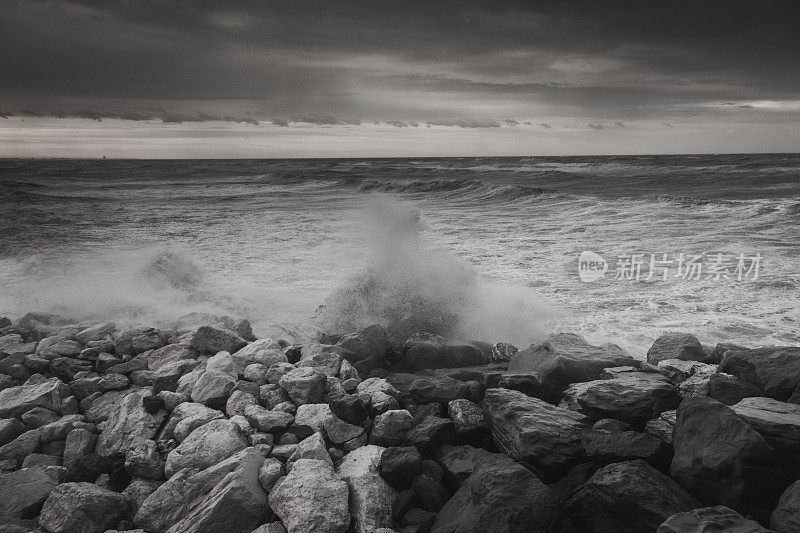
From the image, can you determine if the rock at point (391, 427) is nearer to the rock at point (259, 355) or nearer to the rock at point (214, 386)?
the rock at point (214, 386)

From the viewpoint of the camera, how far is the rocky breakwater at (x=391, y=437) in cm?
243

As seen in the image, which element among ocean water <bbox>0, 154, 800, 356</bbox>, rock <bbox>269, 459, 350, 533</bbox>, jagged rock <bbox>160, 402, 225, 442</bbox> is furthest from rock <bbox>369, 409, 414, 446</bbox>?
ocean water <bbox>0, 154, 800, 356</bbox>

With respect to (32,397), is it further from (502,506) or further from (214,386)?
(502,506)

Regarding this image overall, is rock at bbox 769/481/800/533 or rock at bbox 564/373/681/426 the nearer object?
rock at bbox 769/481/800/533

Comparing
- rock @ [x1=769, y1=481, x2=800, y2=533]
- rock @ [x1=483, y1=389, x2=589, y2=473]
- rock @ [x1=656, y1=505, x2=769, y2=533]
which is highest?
rock @ [x1=656, y1=505, x2=769, y2=533]

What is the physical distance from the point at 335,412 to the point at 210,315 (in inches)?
120

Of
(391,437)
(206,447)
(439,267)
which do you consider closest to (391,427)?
(391,437)

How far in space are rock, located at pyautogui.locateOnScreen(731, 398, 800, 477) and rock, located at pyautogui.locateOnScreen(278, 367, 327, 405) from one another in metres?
2.72

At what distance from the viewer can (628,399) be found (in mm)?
3293

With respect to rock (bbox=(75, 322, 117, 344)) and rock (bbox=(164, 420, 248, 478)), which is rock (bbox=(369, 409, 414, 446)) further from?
rock (bbox=(75, 322, 117, 344))

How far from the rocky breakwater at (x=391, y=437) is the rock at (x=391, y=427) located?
0.03 ft

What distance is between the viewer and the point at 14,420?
3430mm

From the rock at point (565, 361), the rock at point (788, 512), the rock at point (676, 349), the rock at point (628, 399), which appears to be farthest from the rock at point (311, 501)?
the rock at point (676, 349)

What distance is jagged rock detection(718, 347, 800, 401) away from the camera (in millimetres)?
3354
